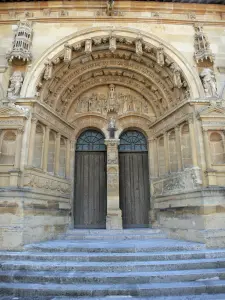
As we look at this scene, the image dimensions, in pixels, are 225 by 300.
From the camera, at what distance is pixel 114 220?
7078 mm

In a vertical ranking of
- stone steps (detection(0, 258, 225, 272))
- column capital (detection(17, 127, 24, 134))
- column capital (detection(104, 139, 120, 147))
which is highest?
column capital (detection(104, 139, 120, 147))

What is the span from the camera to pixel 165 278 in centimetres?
371

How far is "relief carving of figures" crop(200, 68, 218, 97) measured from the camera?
255 inches

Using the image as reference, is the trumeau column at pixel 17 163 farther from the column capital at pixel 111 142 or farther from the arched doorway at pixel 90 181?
the column capital at pixel 111 142

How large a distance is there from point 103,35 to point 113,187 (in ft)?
16.2

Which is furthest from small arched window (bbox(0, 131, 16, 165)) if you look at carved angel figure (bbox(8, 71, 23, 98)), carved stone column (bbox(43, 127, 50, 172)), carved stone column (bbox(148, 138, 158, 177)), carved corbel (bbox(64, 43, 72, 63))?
carved stone column (bbox(148, 138, 158, 177))

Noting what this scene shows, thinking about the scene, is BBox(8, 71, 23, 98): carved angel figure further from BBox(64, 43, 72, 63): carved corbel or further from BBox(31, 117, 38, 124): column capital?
BBox(64, 43, 72, 63): carved corbel

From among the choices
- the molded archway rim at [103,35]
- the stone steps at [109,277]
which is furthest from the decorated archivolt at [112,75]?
the stone steps at [109,277]

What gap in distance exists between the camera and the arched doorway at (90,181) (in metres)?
7.65

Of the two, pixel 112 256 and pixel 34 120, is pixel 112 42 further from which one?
pixel 112 256

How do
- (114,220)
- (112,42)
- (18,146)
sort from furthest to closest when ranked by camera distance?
(112,42), (114,220), (18,146)

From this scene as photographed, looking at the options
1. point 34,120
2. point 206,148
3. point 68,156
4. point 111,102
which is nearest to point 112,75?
point 111,102

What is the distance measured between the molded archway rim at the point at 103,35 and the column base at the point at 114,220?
4.22m

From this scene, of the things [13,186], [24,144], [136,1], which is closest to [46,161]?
[24,144]
